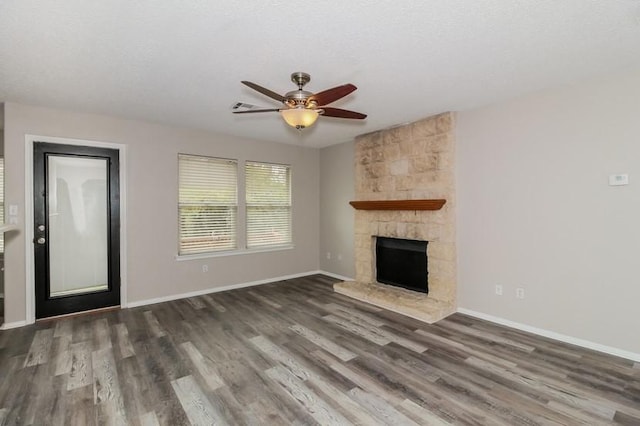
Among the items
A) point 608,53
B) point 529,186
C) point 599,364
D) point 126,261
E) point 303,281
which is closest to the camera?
point 608,53

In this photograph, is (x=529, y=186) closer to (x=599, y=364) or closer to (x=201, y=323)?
(x=599, y=364)

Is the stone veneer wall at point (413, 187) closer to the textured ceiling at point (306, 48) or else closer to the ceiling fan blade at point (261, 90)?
the textured ceiling at point (306, 48)

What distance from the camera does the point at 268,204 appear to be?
579cm

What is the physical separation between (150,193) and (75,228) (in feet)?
3.36

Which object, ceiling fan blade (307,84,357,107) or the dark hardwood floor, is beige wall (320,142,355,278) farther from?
ceiling fan blade (307,84,357,107)

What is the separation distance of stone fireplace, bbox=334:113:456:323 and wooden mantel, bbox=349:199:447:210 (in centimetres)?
2

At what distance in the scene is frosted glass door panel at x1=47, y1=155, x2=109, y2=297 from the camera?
3.94m

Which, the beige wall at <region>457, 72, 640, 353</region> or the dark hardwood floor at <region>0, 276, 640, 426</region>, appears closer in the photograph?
the dark hardwood floor at <region>0, 276, 640, 426</region>

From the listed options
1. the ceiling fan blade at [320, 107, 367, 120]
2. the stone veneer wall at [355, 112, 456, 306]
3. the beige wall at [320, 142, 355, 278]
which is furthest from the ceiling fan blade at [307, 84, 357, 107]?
the beige wall at [320, 142, 355, 278]

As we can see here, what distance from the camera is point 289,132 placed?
16.6ft

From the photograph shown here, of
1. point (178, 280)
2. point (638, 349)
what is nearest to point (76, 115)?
point (178, 280)

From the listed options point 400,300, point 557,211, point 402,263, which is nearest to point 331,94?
point 557,211

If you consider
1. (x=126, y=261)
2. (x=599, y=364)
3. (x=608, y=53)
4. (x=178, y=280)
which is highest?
(x=608, y=53)

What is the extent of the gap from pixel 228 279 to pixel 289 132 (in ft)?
9.06
